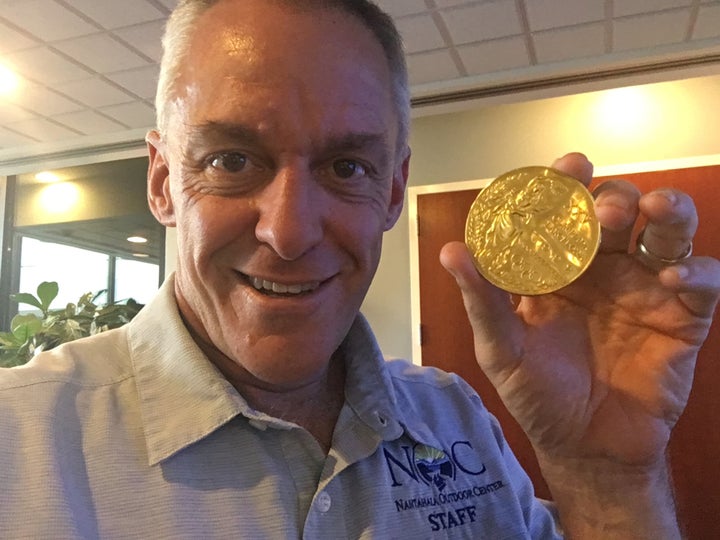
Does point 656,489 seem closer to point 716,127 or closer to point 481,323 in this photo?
point 481,323

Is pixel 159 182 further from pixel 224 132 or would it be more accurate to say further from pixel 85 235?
pixel 85 235

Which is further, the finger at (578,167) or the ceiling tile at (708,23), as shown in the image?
the ceiling tile at (708,23)

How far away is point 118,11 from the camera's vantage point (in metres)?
2.54

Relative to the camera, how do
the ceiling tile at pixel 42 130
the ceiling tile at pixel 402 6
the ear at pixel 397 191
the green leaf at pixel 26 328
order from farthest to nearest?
the ceiling tile at pixel 42 130 → the green leaf at pixel 26 328 → the ceiling tile at pixel 402 6 → the ear at pixel 397 191

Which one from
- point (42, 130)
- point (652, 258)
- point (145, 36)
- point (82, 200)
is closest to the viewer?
point (652, 258)

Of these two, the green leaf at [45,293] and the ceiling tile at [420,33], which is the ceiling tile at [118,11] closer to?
the ceiling tile at [420,33]

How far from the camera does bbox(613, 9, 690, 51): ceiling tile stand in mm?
2590

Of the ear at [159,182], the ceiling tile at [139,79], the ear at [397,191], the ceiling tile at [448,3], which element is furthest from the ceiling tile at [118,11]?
the ear at [397,191]

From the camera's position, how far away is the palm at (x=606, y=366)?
916mm

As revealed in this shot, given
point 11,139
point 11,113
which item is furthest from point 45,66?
point 11,139

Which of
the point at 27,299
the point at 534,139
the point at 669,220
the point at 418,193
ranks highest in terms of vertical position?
the point at 534,139

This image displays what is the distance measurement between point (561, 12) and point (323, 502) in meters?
2.35

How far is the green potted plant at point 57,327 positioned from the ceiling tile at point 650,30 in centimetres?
263

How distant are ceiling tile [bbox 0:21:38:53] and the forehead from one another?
2.32 m
